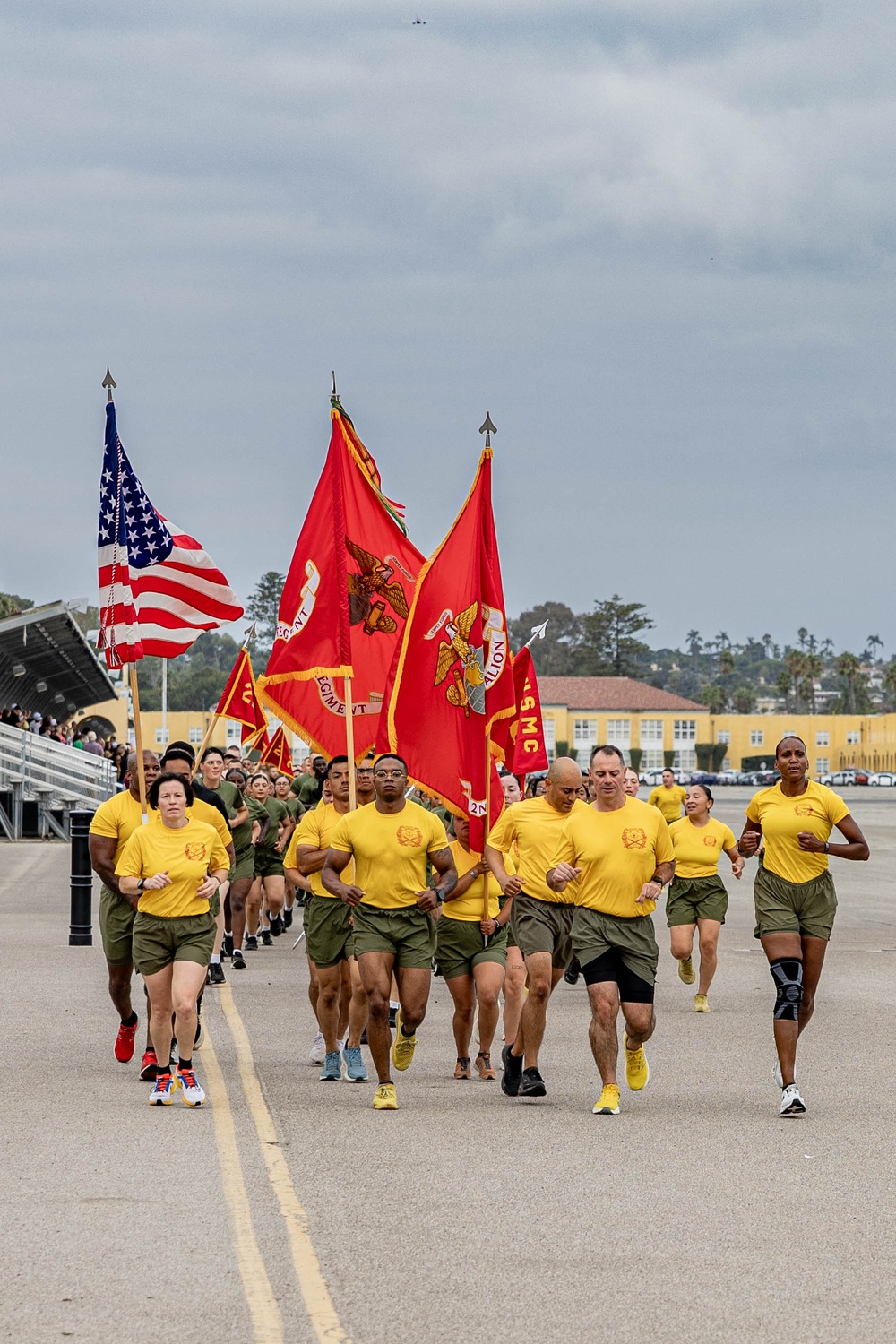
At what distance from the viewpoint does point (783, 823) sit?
33.8 feet

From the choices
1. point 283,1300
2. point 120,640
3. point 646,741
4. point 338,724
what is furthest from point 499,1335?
point 646,741

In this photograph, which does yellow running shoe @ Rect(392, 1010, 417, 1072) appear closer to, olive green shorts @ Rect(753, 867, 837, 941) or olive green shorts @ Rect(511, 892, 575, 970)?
olive green shorts @ Rect(511, 892, 575, 970)

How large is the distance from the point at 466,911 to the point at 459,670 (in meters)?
1.76

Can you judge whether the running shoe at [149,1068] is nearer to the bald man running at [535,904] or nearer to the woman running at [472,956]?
the woman running at [472,956]

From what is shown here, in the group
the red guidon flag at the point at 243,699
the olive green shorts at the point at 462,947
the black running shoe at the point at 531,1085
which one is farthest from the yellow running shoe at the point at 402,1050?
the red guidon flag at the point at 243,699

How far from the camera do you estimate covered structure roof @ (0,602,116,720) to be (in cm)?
3859

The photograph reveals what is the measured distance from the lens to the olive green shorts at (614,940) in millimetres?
9727

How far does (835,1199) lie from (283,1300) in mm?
2556

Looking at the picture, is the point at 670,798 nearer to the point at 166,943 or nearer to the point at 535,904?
the point at 535,904

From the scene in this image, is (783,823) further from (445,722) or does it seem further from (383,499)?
(383,499)

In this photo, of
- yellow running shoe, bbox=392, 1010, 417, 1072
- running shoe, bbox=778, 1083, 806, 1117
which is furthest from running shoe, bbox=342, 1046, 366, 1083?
running shoe, bbox=778, 1083, 806, 1117

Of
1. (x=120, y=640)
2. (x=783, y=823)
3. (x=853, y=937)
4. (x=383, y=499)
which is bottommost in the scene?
(x=853, y=937)

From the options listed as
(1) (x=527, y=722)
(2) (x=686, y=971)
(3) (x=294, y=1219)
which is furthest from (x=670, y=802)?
(3) (x=294, y=1219)

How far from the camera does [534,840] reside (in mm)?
10555
